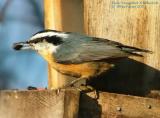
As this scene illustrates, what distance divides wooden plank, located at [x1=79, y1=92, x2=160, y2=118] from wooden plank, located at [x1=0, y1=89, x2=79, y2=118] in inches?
5.1

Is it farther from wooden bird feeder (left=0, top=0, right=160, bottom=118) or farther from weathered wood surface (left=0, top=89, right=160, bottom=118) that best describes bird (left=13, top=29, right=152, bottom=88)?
weathered wood surface (left=0, top=89, right=160, bottom=118)

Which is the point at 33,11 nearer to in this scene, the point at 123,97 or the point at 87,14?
the point at 87,14

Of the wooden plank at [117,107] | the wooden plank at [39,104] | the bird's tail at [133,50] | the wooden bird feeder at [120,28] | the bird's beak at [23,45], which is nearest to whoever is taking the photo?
the wooden plank at [39,104]

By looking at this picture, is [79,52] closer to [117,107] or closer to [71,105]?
[117,107]

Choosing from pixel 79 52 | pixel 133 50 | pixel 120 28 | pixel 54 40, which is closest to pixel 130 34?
pixel 120 28

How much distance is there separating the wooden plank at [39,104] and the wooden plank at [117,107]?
0.13m

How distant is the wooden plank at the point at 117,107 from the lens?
3.18m

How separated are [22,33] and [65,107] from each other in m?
1.63

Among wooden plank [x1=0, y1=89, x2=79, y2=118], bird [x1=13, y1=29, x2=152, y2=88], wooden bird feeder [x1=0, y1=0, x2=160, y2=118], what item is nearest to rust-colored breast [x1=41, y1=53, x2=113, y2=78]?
bird [x1=13, y1=29, x2=152, y2=88]

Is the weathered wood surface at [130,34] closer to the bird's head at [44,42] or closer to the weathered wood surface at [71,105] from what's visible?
the bird's head at [44,42]

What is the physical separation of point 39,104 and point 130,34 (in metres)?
0.97

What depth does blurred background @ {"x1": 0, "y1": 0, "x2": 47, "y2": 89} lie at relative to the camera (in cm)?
449

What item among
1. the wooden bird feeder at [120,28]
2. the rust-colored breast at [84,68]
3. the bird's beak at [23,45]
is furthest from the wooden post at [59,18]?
the bird's beak at [23,45]

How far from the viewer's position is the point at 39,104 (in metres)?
3.06
